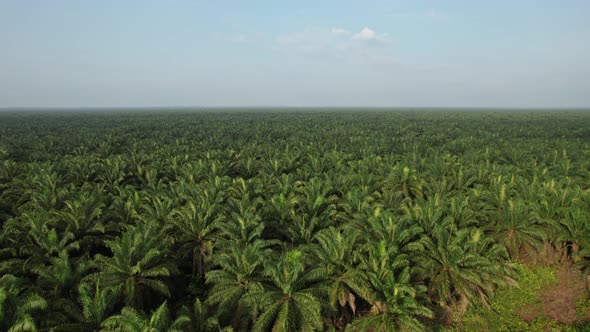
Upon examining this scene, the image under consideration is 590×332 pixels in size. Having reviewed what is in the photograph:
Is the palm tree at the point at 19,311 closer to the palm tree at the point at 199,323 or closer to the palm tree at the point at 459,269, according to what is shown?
the palm tree at the point at 199,323

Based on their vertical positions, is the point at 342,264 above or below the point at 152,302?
above

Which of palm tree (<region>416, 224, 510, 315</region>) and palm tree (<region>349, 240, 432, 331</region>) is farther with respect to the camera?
palm tree (<region>416, 224, 510, 315</region>)

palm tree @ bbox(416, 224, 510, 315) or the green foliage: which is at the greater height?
palm tree @ bbox(416, 224, 510, 315)

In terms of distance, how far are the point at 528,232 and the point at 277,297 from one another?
1731 centimetres

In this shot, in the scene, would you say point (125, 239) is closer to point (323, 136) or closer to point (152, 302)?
point (152, 302)

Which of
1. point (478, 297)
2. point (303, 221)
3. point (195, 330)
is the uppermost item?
point (303, 221)

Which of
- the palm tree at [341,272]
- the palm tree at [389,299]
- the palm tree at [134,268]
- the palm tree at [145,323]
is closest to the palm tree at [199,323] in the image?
the palm tree at [145,323]

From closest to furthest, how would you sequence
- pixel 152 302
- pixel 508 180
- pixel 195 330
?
pixel 195 330
pixel 152 302
pixel 508 180

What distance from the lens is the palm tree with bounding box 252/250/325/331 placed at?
1455 centimetres

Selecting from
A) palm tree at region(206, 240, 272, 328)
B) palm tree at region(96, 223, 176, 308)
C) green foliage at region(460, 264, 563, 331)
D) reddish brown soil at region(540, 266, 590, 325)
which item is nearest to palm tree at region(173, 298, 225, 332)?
palm tree at region(206, 240, 272, 328)

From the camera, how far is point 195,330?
13.4 metres

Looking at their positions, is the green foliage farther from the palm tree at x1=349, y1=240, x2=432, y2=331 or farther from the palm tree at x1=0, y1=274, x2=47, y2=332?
the palm tree at x1=0, y1=274, x2=47, y2=332

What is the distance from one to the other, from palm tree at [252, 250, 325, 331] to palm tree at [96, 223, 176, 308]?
5442 mm

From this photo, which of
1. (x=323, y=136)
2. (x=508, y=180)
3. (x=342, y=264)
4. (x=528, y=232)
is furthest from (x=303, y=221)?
(x=323, y=136)
